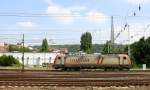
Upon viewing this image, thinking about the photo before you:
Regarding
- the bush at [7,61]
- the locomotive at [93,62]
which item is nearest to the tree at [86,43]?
the bush at [7,61]

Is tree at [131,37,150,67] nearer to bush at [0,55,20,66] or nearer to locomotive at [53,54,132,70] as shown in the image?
locomotive at [53,54,132,70]

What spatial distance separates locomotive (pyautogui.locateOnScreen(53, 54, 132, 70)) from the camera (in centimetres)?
6762

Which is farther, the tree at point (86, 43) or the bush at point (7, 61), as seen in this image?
the tree at point (86, 43)

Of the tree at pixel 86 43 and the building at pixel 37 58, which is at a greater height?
the tree at pixel 86 43

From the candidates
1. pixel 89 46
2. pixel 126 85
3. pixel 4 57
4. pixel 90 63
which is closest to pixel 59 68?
pixel 90 63

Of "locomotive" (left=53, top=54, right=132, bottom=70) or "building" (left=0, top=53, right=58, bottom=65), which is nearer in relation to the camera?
"locomotive" (left=53, top=54, right=132, bottom=70)

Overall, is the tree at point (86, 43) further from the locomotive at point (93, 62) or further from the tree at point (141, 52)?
the locomotive at point (93, 62)

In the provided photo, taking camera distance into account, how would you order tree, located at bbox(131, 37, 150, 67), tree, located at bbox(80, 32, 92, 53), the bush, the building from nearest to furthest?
the bush → tree, located at bbox(131, 37, 150, 67) → the building → tree, located at bbox(80, 32, 92, 53)

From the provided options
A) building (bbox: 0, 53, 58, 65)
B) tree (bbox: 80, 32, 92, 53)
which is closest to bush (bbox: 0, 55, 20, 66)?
building (bbox: 0, 53, 58, 65)

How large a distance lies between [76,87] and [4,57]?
68.0m

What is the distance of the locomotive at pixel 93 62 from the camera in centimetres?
6762

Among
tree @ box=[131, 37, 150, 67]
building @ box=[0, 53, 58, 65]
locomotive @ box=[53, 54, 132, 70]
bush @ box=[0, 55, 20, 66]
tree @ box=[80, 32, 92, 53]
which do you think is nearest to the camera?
→ locomotive @ box=[53, 54, 132, 70]

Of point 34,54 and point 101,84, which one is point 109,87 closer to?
point 101,84

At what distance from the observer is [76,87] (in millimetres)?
26922
